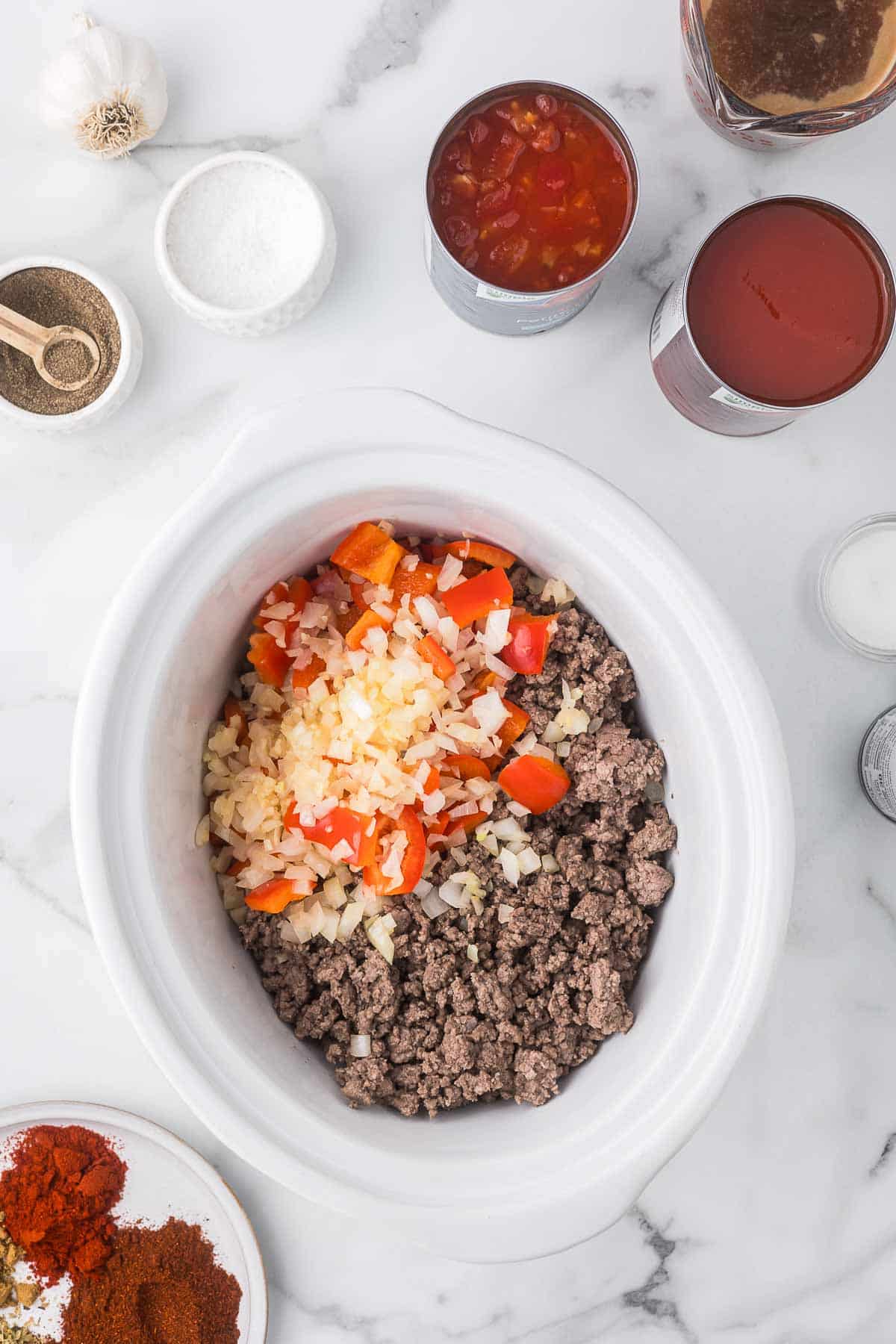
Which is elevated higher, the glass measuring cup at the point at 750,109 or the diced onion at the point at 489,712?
the glass measuring cup at the point at 750,109

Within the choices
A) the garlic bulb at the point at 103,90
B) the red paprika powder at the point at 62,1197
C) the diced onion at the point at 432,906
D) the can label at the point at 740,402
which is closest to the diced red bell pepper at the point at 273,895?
the diced onion at the point at 432,906

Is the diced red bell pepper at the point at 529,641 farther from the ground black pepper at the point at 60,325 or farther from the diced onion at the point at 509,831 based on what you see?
the ground black pepper at the point at 60,325

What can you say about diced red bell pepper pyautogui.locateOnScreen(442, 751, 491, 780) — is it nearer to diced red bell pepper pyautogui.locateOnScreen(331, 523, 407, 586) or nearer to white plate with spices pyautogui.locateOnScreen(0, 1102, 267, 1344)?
diced red bell pepper pyautogui.locateOnScreen(331, 523, 407, 586)

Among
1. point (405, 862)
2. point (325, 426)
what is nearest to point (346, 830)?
Answer: point (405, 862)

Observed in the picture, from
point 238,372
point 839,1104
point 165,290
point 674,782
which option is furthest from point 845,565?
point 165,290

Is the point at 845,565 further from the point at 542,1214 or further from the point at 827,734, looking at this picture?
the point at 542,1214

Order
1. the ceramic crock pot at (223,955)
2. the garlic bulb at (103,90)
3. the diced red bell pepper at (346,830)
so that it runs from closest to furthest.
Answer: the ceramic crock pot at (223,955) < the diced red bell pepper at (346,830) < the garlic bulb at (103,90)
